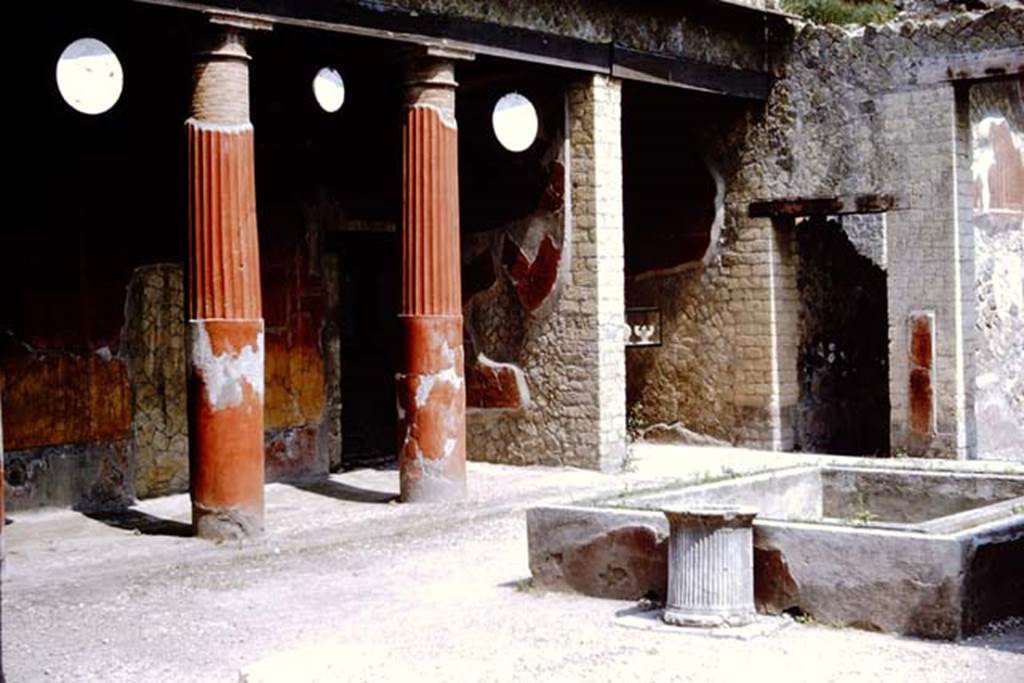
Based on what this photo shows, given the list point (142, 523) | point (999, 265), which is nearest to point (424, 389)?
point (142, 523)

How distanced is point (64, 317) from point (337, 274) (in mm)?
2763

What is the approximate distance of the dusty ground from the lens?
5.54 metres

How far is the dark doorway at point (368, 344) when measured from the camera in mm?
12367

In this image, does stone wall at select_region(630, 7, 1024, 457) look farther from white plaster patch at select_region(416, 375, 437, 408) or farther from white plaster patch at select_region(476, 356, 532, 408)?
white plaster patch at select_region(416, 375, 437, 408)

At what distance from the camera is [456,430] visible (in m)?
10.1

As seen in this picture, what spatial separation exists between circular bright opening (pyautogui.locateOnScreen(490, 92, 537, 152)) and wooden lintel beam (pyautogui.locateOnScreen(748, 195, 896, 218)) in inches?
111

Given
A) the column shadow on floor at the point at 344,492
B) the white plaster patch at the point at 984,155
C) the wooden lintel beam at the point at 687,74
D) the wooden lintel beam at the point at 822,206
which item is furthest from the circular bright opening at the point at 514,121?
the white plaster patch at the point at 984,155

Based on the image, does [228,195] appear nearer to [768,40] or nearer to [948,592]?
[948,592]

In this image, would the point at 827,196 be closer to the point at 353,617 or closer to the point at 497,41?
the point at 497,41

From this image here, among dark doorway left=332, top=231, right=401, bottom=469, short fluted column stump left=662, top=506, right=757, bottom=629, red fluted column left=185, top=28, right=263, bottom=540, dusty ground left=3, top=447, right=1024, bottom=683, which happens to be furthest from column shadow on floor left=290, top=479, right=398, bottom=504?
short fluted column stump left=662, top=506, right=757, bottom=629

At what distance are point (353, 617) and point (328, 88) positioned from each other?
4.47 meters

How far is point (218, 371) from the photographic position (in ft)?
27.9

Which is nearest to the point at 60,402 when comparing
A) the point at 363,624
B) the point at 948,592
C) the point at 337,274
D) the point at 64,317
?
the point at 64,317

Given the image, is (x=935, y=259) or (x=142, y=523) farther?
(x=935, y=259)
